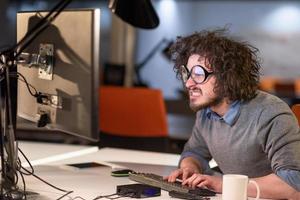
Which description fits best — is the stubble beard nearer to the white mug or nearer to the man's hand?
the man's hand

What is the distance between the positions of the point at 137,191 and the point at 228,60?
59 centimetres

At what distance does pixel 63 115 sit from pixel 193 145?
68cm

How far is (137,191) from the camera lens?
6.09 ft

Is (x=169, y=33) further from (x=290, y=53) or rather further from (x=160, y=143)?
(x=160, y=143)

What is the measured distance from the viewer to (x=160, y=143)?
11.8 feet

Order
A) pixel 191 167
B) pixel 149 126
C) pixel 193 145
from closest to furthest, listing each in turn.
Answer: pixel 191 167 < pixel 193 145 < pixel 149 126

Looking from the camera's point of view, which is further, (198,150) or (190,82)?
(198,150)

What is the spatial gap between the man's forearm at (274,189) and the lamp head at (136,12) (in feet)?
3.07

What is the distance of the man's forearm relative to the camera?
6.00 feet

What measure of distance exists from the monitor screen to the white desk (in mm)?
214

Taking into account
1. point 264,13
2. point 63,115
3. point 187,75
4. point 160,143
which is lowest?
point 160,143

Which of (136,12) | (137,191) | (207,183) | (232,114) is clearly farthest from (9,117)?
(136,12)

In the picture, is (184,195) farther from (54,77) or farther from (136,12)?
Result: (136,12)

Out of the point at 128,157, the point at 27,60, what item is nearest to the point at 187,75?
the point at 27,60
